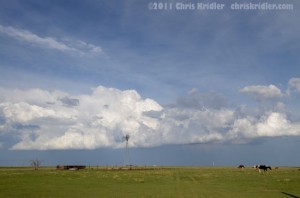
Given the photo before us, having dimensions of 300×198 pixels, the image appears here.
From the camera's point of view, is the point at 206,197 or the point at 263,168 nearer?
the point at 206,197

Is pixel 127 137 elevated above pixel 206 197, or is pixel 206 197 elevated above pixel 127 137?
pixel 127 137

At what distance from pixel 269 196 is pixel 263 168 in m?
74.5

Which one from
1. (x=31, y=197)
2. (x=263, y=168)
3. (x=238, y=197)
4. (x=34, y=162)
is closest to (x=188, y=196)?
(x=238, y=197)

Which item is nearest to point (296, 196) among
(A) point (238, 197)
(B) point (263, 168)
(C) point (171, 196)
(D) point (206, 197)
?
(A) point (238, 197)

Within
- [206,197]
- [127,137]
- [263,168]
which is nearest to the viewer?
[206,197]

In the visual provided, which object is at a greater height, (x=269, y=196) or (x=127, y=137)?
(x=127, y=137)

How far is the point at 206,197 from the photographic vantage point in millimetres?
32969

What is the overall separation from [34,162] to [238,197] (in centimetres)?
12967

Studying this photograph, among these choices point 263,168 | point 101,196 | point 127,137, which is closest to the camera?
point 101,196

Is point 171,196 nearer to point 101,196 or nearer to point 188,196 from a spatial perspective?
point 188,196

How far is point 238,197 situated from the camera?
110 feet

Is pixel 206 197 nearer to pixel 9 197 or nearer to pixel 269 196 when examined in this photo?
pixel 269 196

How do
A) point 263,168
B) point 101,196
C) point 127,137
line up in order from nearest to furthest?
point 101,196 → point 263,168 → point 127,137

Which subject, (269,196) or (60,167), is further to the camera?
(60,167)
